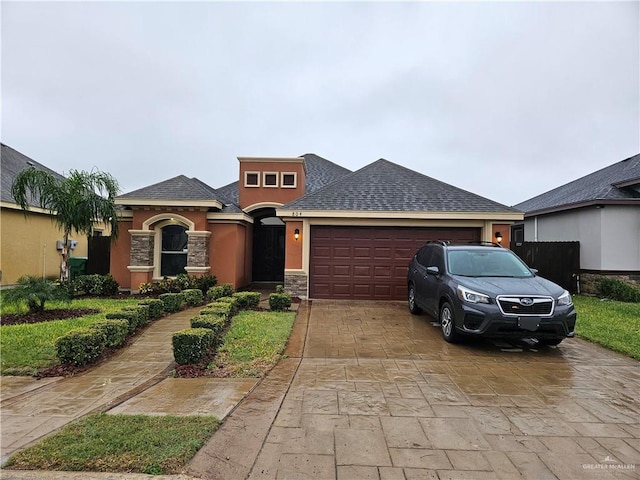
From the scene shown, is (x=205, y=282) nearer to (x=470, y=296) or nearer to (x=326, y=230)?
(x=326, y=230)

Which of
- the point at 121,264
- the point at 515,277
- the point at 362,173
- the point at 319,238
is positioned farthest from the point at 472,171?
the point at 121,264

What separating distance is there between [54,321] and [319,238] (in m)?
6.78

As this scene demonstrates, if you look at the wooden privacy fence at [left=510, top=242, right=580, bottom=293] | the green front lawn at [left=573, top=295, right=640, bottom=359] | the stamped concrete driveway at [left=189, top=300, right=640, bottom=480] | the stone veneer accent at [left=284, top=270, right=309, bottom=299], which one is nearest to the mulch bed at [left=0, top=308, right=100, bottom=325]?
the stone veneer accent at [left=284, top=270, right=309, bottom=299]

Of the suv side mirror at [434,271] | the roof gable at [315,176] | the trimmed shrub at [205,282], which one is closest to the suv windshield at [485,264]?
the suv side mirror at [434,271]

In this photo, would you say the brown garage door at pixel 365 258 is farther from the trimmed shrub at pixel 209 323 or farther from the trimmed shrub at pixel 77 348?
the trimmed shrub at pixel 77 348

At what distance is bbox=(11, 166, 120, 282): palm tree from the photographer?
9.41 m

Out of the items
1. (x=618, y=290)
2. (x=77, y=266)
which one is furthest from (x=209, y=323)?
(x=618, y=290)

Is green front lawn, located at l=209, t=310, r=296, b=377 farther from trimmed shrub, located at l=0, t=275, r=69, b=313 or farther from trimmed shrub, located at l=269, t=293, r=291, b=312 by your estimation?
trimmed shrub, located at l=0, t=275, r=69, b=313

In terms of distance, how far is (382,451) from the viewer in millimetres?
2617

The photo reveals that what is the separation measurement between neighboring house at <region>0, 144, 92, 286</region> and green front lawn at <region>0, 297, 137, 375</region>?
287 inches

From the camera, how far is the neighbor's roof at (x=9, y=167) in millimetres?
12945

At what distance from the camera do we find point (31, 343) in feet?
17.9

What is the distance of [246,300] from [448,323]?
15.8 ft

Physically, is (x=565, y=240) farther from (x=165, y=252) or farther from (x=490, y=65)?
(x=165, y=252)
